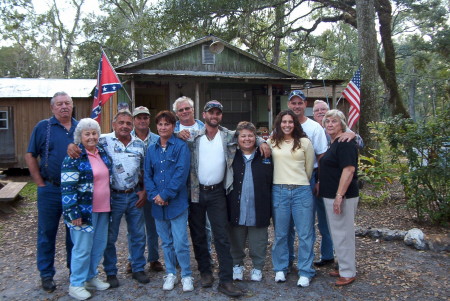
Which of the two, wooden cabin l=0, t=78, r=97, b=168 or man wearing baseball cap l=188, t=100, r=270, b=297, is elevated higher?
wooden cabin l=0, t=78, r=97, b=168

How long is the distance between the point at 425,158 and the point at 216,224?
3.74 meters

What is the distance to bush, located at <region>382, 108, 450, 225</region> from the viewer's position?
568cm

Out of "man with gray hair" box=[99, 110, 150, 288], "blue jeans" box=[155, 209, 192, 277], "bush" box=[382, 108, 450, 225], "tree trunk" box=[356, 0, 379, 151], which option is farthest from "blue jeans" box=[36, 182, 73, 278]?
"tree trunk" box=[356, 0, 379, 151]

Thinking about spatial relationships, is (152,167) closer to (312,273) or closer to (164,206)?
(164,206)

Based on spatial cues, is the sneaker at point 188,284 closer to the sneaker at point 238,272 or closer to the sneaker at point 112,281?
the sneaker at point 238,272

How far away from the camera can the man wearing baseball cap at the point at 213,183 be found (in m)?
3.89

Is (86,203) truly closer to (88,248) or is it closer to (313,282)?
(88,248)

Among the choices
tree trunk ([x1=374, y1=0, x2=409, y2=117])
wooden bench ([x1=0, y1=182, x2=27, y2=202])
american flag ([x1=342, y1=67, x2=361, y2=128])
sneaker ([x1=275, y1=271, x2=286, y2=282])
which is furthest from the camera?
tree trunk ([x1=374, y1=0, x2=409, y2=117])

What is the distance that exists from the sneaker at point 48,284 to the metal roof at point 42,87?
10.6 metres

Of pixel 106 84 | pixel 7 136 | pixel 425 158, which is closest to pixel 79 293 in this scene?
pixel 106 84

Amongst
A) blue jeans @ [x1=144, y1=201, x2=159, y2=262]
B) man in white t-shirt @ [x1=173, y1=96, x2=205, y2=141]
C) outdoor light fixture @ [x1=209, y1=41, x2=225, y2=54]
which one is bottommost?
blue jeans @ [x1=144, y1=201, x2=159, y2=262]

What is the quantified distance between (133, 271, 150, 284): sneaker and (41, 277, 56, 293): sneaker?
0.81m

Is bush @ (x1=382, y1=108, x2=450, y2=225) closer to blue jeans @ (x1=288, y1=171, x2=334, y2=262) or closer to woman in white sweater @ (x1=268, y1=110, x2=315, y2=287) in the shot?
blue jeans @ (x1=288, y1=171, x2=334, y2=262)

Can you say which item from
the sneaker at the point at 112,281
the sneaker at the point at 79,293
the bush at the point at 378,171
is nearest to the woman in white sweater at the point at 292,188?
the sneaker at the point at 112,281
